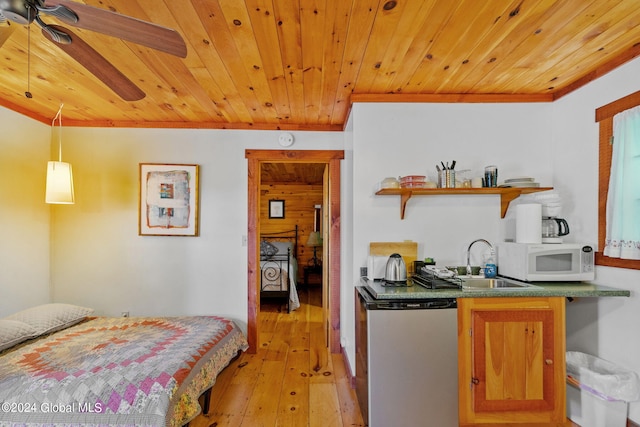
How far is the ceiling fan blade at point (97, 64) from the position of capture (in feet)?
3.90

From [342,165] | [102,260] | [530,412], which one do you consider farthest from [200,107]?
[530,412]

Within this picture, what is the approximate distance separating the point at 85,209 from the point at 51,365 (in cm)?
172

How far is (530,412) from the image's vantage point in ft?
6.12

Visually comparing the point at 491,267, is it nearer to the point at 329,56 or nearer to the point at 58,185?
the point at 329,56

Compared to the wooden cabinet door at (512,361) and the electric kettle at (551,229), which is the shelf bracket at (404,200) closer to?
the wooden cabinet door at (512,361)

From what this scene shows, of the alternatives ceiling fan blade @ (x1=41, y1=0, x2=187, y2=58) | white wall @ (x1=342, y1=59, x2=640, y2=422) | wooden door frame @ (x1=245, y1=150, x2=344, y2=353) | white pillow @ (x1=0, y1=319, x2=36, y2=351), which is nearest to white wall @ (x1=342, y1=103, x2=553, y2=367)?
white wall @ (x1=342, y1=59, x2=640, y2=422)

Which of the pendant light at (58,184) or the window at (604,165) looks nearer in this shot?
the window at (604,165)

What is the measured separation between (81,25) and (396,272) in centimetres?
201

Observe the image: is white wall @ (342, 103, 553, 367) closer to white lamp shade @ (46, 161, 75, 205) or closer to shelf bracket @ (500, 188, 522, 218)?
shelf bracket @ (500, 188, 522, 218)

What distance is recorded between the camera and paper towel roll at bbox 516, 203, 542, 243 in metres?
2.10

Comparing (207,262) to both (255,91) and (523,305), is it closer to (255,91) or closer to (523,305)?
(255,91)

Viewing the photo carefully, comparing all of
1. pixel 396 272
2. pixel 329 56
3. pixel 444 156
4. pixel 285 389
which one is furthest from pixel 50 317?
pixel 444 156

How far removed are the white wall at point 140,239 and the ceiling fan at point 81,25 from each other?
5.98 feet

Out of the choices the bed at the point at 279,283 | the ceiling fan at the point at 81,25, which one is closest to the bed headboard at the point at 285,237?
the bed at the point at 279,283
